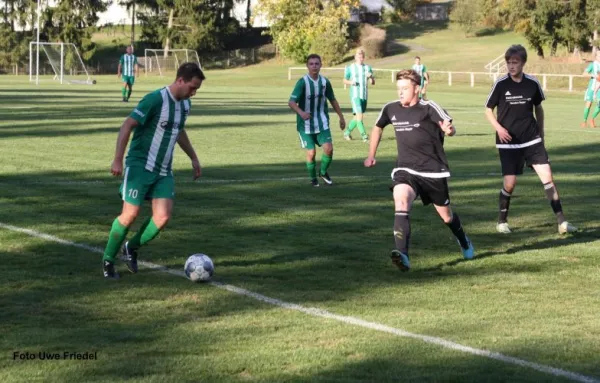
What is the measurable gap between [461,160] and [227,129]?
26.7 ft

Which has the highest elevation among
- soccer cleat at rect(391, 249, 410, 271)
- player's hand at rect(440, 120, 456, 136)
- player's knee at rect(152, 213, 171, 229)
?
player's hand at rect(440, 120, 456, 136)

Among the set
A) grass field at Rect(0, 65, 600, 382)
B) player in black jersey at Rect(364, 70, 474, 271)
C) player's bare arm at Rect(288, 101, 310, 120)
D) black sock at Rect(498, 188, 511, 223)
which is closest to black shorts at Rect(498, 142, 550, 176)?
black sock at Rect(498, 188, 511, 223)

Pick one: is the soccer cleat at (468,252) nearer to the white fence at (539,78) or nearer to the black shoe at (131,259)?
the black shoe at (131,259)

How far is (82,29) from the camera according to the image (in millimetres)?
98375

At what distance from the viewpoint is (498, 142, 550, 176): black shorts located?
12172 millimetres

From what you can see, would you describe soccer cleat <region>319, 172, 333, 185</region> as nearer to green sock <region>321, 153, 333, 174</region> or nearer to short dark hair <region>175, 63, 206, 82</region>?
green sock <region>321, 153, 333, 174</region>

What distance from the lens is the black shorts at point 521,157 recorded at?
479 inches

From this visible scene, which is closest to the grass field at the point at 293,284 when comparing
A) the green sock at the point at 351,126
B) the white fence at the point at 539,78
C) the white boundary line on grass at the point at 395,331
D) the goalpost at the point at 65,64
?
the white boundary line on grass at the point at 395,331

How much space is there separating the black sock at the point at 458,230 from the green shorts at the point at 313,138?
6263mm

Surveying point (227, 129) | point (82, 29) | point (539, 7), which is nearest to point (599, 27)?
point (539, 7)

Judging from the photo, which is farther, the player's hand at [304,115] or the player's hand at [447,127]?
the player's hand at [304,115]

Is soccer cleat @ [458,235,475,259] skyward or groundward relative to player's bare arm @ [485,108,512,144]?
groundward

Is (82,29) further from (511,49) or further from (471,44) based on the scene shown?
(511,49)

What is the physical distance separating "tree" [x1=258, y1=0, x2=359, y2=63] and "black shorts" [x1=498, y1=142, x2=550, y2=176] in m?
77.7
